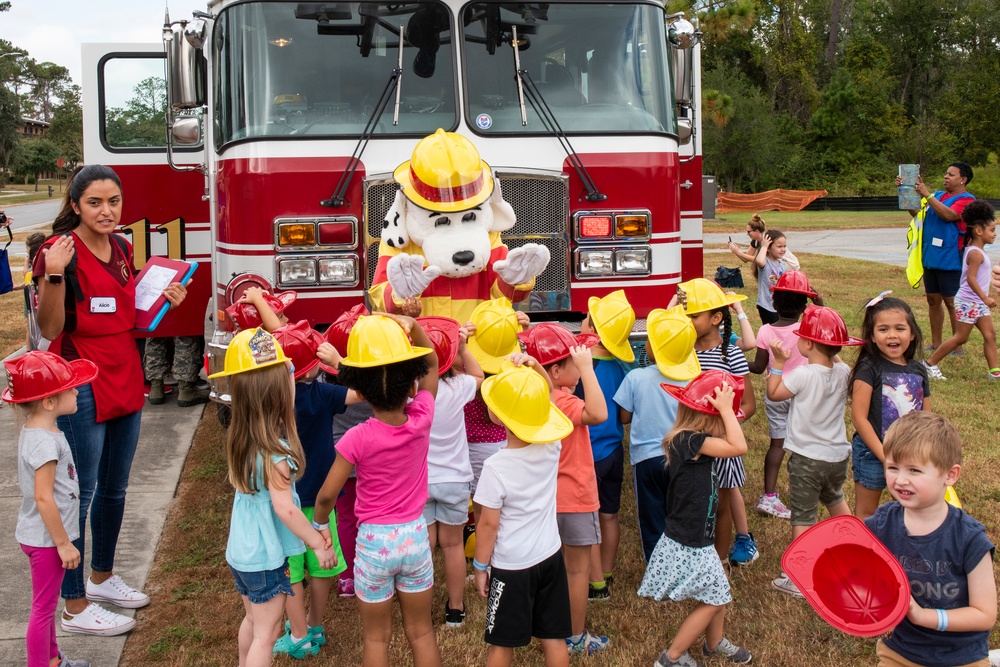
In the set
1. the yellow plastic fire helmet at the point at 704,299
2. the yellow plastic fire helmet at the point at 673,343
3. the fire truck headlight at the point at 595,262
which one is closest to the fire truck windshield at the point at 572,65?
the fire truck headlight at the point at 595,262

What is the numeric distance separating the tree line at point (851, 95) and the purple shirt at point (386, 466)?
1553 inches

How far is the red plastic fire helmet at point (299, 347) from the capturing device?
405 centimetres

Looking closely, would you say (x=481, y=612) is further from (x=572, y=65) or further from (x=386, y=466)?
(x=572, y=65)

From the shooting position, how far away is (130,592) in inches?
181

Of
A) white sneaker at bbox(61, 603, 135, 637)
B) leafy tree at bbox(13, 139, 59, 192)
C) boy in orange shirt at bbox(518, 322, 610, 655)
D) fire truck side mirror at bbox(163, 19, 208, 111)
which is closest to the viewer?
boy in orange shirt at bbox(518, 322, 610, 655)

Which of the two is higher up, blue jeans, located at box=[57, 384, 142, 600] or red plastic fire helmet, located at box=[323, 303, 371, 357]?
red plastic fire helmet, located at box=[323, 303, 371, 357]

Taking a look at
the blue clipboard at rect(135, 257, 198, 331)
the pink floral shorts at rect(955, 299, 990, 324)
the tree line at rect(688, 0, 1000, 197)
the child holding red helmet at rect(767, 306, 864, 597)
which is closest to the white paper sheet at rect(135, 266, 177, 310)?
the blue clipboard at rect(135, 257, 198, 331)

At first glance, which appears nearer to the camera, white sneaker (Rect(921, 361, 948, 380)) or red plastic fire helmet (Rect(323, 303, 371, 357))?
red plastic fire helmet (Rect(323, 303, 371, 357))

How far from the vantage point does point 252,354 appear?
3465mm

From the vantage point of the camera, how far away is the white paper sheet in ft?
14.5

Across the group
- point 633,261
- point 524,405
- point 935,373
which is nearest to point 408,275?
point 524,405

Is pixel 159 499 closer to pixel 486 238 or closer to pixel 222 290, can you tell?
pixel 222 290

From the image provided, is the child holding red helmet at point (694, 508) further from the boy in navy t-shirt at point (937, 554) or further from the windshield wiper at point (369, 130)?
the windshield wiper at point (369, 130)

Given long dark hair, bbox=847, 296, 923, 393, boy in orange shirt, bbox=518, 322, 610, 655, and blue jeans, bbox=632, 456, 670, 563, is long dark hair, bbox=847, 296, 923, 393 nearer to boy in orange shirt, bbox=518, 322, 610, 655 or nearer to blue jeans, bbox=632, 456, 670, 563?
blue jeans, bbox=632, 456, 670, 563
